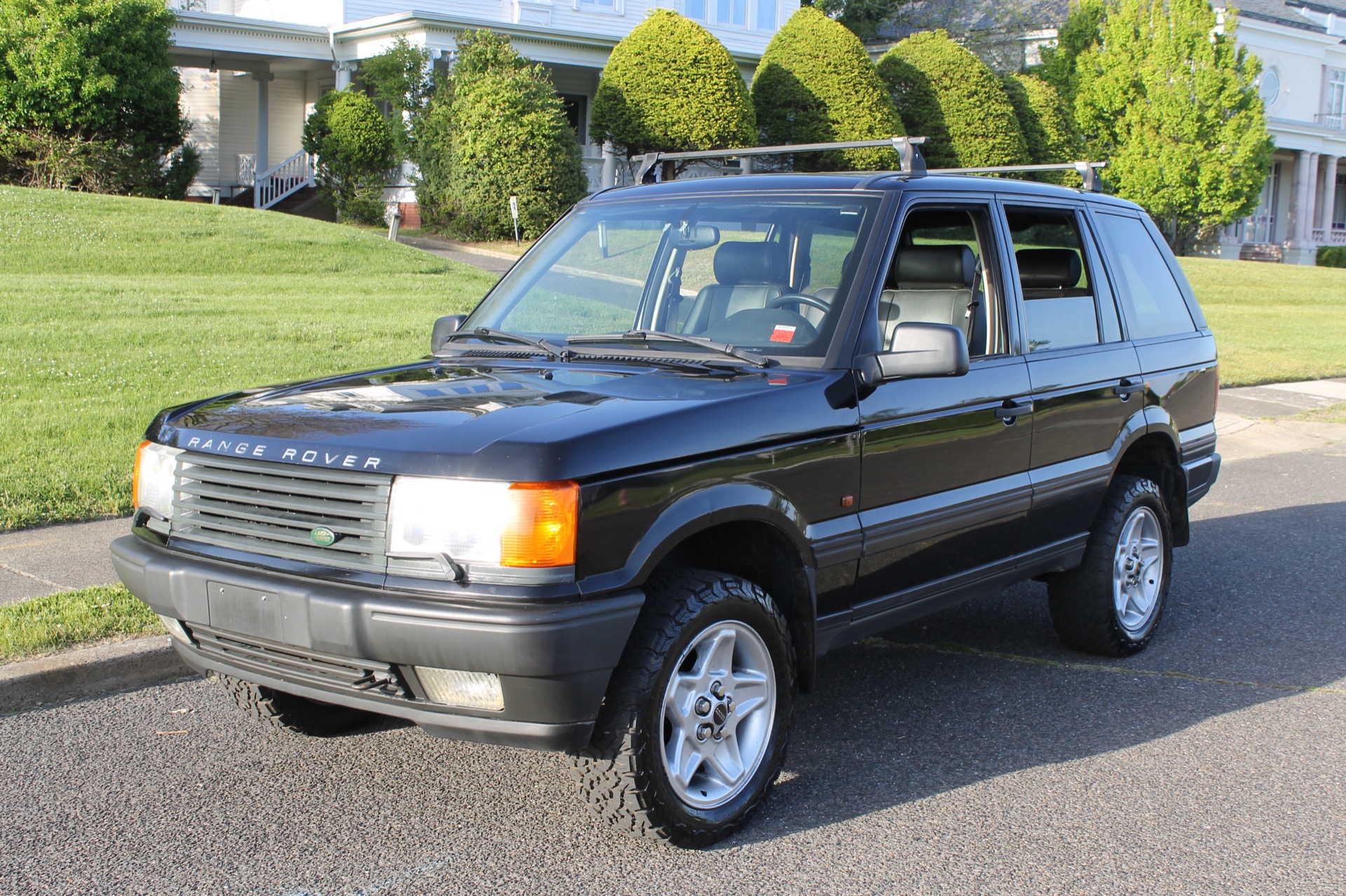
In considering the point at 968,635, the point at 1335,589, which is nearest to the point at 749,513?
the point at 968,635

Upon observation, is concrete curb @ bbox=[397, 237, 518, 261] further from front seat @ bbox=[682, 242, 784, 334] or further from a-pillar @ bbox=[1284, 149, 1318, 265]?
a-pillar @ bbox=[1284, 149, 1318, 265]

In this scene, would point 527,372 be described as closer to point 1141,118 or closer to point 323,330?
point 323,330

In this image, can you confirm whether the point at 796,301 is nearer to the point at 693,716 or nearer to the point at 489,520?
the point at 693,716

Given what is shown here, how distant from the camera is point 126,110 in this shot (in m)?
22.9

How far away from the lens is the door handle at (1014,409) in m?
4.70

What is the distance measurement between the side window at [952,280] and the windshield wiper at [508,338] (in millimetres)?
1246

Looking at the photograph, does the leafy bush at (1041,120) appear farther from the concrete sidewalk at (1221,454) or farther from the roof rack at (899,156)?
the roof rack at (899,156)

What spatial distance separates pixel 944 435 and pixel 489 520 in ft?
6.11

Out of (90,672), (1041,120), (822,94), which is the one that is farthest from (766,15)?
(90,672)

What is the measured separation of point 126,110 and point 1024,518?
22006mm

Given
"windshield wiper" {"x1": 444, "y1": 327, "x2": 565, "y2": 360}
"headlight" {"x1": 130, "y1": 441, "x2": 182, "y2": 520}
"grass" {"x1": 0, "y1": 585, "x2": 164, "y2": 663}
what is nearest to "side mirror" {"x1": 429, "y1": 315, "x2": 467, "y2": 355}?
"windshield wiper" {"x1": 444, "y1": 327, "x2": 565, "y2": 360}

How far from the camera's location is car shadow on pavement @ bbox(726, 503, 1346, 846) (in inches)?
168

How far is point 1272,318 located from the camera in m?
24.5

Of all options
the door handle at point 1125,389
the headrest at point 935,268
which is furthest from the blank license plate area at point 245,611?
the door handle at point 1125,389
